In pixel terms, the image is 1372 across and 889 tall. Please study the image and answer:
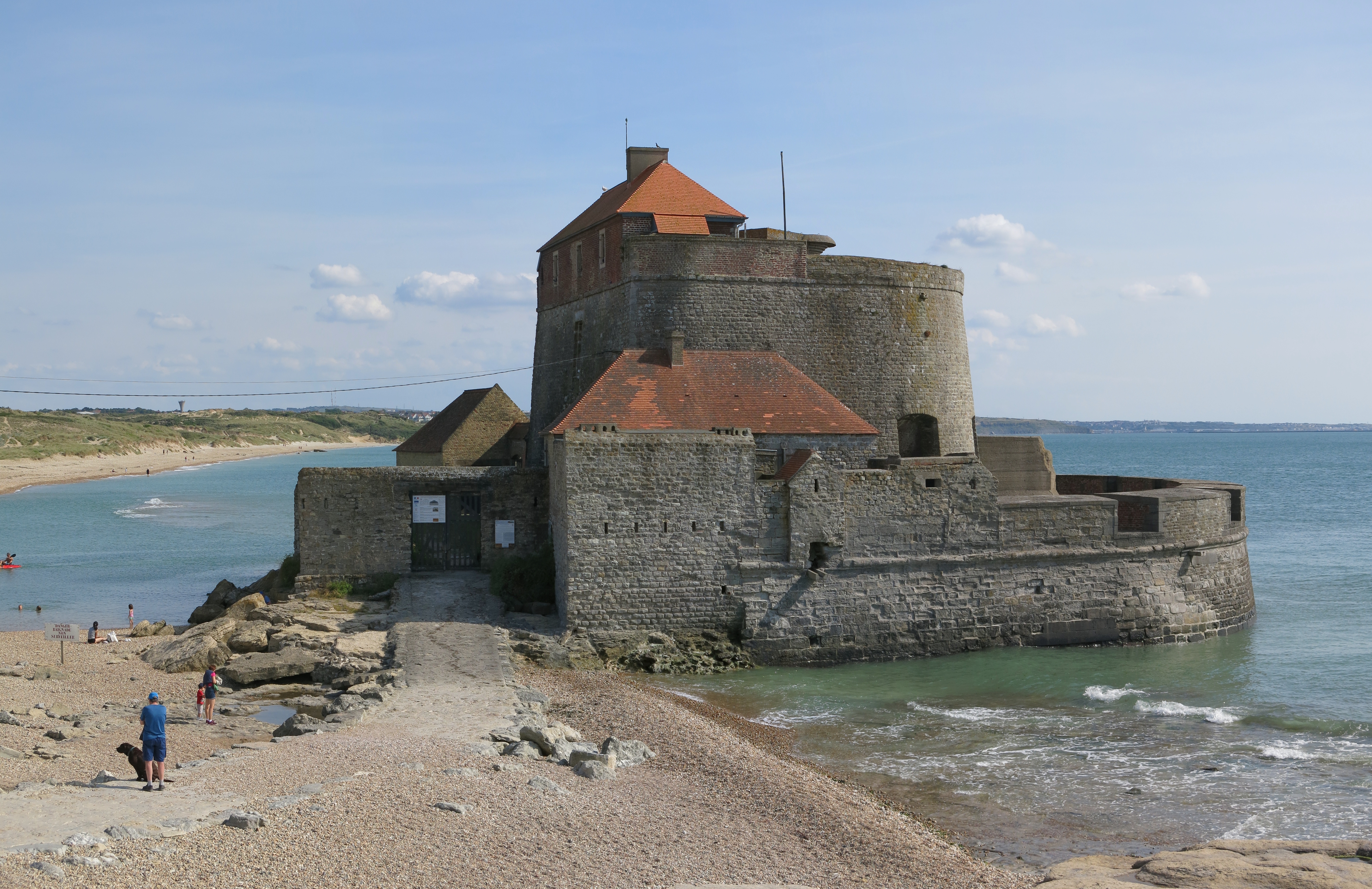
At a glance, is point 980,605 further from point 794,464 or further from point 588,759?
point 588,759

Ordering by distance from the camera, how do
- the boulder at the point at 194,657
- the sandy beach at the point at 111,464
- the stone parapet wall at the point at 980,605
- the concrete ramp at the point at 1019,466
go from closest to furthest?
the boulder at the point at 194,657 < the stone parapet wall at the point at 980,605 < the concrete ramp at the point at 1019,466 < the sandy beach at the point at 111,464

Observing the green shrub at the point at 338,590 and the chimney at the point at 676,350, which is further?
the green shrub at the point at 338,590

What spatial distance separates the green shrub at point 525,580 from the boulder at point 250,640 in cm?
469

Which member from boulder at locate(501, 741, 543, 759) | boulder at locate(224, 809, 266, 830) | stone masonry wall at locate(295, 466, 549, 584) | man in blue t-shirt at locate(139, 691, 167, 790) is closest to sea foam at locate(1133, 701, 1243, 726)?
boulder at locate(501, 741, 543, 759)

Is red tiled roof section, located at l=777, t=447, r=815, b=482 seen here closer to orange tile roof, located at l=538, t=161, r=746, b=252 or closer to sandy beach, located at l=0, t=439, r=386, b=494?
orange tile roof, located at l=538, t=161, r=746, b=252

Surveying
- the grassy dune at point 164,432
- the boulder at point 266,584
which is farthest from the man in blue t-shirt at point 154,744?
the grassy dune at point 164,432

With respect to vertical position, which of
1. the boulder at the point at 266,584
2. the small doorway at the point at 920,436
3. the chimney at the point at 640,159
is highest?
the chimney at the point at 640,159

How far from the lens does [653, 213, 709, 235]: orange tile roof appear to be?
94.3 feet

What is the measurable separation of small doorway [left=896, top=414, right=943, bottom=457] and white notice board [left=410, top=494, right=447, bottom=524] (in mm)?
11719

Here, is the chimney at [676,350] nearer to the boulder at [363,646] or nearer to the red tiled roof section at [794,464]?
the red tiled roof section at [794,464]

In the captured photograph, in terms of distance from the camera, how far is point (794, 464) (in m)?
23.1

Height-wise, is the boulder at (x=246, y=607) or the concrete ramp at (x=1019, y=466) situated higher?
the concrete ramp at (x=1019, y=466)

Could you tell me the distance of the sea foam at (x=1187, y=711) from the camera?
1959 cm

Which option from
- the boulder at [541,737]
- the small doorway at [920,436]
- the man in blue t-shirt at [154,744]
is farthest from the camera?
the small doorway at [920,436]
